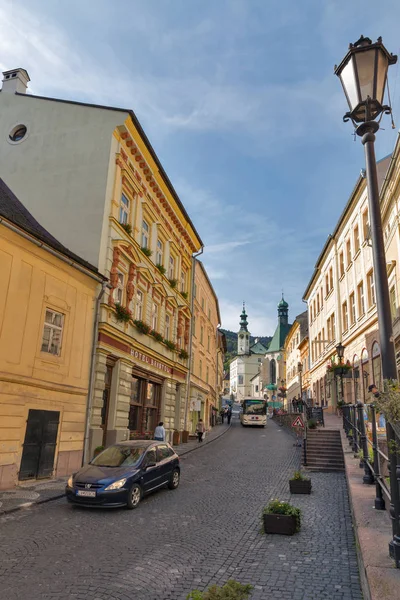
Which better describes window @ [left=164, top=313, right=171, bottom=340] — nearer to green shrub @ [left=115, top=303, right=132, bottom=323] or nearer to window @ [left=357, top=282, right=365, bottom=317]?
green shrub @ [left=115, top=303, right=132, bottom=323]

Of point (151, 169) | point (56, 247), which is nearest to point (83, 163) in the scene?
point (151, 169)

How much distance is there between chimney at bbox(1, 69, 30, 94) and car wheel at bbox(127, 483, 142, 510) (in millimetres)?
19596

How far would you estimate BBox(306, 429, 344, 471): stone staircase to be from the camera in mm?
18406

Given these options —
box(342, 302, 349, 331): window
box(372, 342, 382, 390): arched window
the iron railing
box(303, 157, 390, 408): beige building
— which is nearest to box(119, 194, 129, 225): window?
box(303, 157, 390, 408): beige building

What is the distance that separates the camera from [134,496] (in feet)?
36.3

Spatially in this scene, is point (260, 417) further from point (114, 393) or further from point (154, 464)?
point (154, 464)

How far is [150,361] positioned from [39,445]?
389 inches

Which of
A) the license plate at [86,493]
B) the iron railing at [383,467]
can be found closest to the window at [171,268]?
the iron railing at [383,467]

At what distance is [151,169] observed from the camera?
23.7m

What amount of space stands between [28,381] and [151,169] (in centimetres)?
1384

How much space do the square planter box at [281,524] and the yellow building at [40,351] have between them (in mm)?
7976

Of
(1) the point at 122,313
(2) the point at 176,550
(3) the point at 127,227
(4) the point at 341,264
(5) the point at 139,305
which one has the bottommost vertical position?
(2) the point at 176,550

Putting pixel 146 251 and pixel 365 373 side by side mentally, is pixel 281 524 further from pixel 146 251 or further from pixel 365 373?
pixel 365 373

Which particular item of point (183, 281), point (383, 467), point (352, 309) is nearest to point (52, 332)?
point (383, 467)
